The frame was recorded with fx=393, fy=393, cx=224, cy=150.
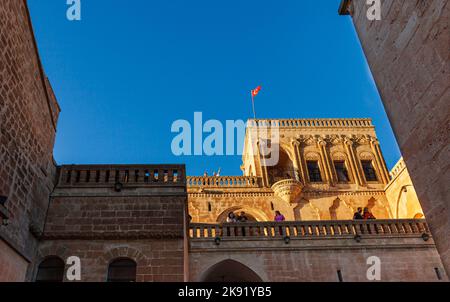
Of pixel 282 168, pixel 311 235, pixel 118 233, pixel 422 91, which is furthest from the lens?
pixel 282 168

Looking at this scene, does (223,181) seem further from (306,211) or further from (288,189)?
(306,211)

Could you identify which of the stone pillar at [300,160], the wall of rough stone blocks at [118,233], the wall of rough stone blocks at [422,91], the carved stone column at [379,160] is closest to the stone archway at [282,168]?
the stone pillar at [300,160]

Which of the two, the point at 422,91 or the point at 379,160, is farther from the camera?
the point at 379,160

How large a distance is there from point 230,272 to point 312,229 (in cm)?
322

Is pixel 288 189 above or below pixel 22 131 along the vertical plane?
above

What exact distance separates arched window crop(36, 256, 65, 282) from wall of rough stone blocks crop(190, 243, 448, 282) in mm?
4345

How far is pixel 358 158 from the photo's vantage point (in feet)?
85.3

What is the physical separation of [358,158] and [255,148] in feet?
22.6

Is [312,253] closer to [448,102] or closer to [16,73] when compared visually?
[448,102]

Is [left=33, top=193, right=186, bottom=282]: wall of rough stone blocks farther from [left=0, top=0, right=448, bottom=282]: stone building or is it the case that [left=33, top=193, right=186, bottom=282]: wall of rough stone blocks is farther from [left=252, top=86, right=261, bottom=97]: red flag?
[left=252, top=86, right=261, bottom=97]: red flag

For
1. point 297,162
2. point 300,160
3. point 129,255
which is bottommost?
point 129,255

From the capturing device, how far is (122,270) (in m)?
9.38

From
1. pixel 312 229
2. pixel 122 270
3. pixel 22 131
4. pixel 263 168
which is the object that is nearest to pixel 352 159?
pixel 263 168
